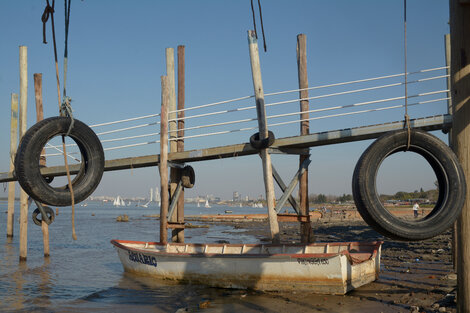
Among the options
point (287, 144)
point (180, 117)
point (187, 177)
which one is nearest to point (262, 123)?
point (287, 144)

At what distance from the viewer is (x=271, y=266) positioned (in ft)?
31.7

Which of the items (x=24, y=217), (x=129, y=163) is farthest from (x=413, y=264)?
(x=24, y=217)

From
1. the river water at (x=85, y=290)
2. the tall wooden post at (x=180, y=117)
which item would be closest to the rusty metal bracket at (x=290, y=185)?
the river water at (x=85, y=290)

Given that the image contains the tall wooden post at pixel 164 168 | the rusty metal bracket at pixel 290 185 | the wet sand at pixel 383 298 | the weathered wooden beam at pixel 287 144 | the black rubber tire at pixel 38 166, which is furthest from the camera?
the tall wooden post at pixel 164 168

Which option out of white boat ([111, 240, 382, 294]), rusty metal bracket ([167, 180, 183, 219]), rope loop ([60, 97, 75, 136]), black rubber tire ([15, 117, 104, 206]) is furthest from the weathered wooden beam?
rope loop ([60, 97, 75, 136])

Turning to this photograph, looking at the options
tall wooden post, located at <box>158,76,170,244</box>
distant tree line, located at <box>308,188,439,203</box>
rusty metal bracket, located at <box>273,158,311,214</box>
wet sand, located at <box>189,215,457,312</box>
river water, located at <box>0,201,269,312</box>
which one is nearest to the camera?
wet sand, located at <box>189,215,457,312</box>

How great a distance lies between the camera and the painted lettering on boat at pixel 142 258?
11664 millimetres

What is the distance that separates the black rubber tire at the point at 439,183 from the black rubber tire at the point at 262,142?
4.98 meters

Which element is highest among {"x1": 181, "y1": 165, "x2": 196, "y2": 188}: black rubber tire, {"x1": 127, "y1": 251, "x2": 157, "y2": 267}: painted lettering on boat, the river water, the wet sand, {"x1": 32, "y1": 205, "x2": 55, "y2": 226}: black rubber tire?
{"x1": 181, "y1": 165, "x2": 196, "y2": 188}: black rubber tire

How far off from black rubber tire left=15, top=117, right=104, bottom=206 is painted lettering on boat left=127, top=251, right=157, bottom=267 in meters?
5.55

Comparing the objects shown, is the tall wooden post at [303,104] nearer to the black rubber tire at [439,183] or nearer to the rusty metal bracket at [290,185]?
the rusty metal bracket at [290,185]

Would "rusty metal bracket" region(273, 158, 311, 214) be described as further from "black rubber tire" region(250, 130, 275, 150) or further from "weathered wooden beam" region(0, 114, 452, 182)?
"black rubber tire" region(250, 130, 275, 150)

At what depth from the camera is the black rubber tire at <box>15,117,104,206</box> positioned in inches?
234

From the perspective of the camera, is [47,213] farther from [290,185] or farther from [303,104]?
[303,104]
